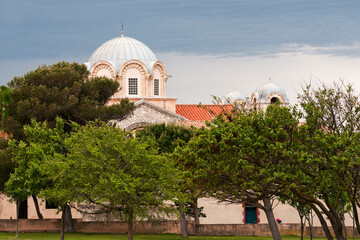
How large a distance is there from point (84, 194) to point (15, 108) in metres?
14.9

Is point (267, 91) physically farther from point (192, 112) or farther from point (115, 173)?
point (115, 173)

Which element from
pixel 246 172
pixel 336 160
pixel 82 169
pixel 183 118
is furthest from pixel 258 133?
pixel 183 118

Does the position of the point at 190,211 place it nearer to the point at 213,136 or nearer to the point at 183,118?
the point at 183,118

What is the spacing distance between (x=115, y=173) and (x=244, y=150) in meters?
10.9

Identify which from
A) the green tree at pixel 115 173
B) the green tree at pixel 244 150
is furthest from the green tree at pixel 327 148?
the green tree at pixel 115 173

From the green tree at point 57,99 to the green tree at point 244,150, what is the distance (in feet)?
67.7

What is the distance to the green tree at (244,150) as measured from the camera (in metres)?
27.4

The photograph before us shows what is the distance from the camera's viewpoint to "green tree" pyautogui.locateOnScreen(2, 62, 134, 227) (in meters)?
49.9

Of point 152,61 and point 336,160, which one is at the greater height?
point 152,61

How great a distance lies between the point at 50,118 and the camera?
50812 mm

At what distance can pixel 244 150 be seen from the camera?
90.5ft

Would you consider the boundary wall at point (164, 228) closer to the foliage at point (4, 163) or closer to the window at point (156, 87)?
the foliage at point (4, 163)

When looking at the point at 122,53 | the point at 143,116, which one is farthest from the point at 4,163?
the point at 122,53

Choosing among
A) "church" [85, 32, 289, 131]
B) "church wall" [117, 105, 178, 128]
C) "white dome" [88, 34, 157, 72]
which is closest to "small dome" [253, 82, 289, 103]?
"church" [85, 32, 289, 131]
